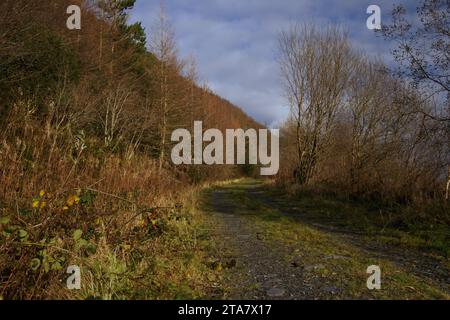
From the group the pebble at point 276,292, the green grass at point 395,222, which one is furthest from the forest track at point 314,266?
the green grass at point 395,222

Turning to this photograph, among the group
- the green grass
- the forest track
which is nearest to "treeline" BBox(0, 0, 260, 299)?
the forest track

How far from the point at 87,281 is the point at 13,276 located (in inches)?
24.0

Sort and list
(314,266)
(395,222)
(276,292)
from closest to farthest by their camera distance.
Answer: (276,292), (314,266), (395,222)

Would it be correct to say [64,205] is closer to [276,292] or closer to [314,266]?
[276,292]

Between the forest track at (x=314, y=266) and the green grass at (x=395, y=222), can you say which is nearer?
the forest track at (x=314, y=266)

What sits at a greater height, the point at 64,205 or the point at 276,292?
the point at 64,205

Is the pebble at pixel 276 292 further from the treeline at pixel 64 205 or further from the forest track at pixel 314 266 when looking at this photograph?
the treeline at pixel 64 205

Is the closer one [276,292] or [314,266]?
[276,292]

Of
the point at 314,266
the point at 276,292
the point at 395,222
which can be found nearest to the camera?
the point at 276,292

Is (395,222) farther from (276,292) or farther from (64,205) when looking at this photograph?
(64,205)

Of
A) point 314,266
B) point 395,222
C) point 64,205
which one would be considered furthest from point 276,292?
point 395,222

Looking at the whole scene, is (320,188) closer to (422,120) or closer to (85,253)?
(422,120)

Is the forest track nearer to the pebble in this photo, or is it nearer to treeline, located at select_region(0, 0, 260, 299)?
the pebble

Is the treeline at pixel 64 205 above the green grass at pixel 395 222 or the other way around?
above
